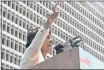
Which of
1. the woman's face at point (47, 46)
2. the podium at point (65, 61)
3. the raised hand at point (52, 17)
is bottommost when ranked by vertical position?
the woman's face at point (47, 46)

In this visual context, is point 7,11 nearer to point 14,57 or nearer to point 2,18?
point 2,18

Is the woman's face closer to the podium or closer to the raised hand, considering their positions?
the raised hand

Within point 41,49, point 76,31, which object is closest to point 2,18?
point 76,31

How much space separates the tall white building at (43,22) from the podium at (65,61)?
68419 millimetres

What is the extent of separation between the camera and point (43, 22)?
88188 millimetres

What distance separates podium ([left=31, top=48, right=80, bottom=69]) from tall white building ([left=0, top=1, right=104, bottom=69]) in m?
68.4

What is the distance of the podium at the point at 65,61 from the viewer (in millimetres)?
Result: 4418

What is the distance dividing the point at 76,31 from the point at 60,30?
646cm

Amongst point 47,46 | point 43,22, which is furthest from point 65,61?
point 43,22

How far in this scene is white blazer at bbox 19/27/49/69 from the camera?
583 centimetres

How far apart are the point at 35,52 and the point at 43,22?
82.3m

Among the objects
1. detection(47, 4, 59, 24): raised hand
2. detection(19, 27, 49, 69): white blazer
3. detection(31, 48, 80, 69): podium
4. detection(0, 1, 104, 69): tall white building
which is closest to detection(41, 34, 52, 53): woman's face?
detection(19, 27, 49, 69): white blazer

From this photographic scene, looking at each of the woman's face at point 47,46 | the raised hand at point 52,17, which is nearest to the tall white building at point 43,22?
the woman's face at point 47,46

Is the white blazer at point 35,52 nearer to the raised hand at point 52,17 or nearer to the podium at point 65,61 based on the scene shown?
the raised hand at point 52,17
